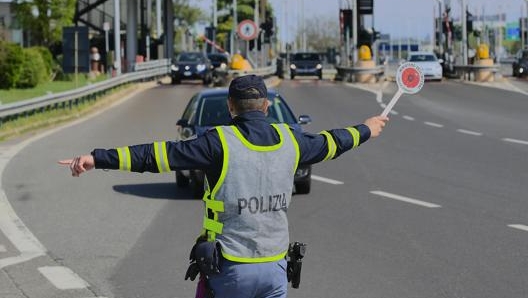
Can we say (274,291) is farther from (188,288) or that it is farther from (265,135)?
(188,288)

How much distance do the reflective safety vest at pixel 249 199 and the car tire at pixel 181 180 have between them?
9668 millimetres

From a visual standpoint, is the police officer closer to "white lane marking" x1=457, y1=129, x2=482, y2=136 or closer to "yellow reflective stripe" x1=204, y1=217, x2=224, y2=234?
"yellow reflective stripe" x1=204, y1=217, x2=224, y2=234

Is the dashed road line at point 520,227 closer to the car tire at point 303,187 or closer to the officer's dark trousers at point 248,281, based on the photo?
the car tire at point 303,187

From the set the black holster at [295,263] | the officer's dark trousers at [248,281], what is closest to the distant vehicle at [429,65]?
the black holster at [295,263]

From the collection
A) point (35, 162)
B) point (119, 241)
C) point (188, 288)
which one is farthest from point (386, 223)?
point (35, 162)

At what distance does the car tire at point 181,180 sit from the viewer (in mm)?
14480

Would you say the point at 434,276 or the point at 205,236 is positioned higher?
the point at 205,236

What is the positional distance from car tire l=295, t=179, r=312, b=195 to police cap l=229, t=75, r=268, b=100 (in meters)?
8.85

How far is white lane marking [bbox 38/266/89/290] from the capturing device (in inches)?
331

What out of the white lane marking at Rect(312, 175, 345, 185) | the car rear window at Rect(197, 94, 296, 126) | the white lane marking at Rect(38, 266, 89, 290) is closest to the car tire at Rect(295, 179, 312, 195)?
the car rear window at Rect(197, 94, 296, 126)

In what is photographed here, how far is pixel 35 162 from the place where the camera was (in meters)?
18.2

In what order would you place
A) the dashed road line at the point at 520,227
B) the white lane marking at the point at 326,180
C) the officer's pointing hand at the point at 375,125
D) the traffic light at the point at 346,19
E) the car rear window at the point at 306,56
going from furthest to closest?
the car rear window at the point at 306,56, the traffic light at the point at 346,19, the white lane marking at the point at 326,180, the dashed road line at the point at 520,227, the officer's pointing hand at the point at 375,125

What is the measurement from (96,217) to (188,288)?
407 centimetres

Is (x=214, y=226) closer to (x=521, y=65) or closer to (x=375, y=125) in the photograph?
(x=375, y=125)
